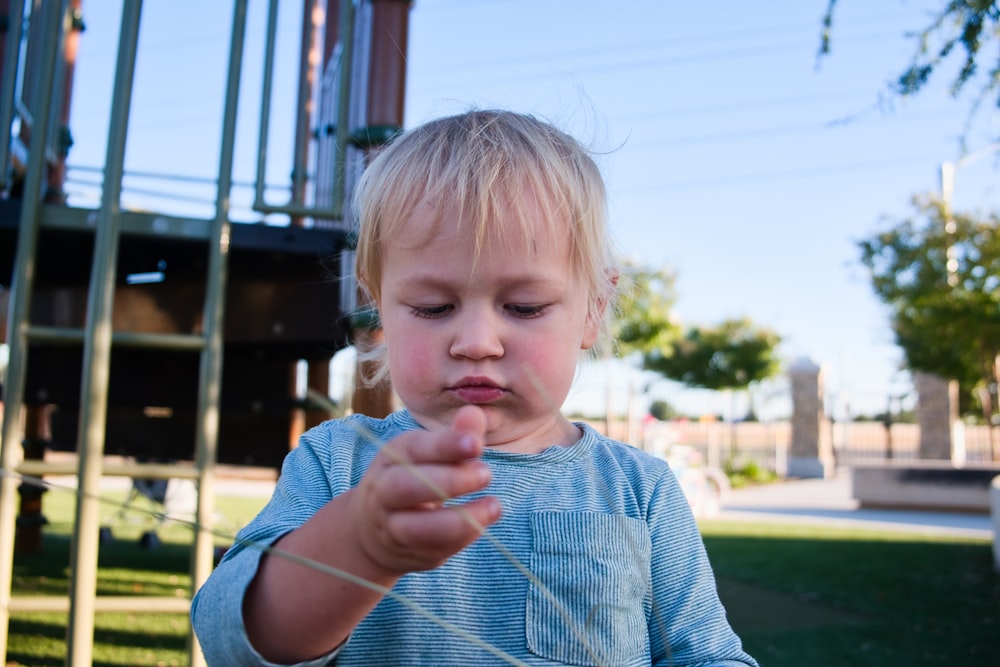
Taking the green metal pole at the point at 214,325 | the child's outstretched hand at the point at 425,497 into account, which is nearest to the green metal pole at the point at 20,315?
the green metal pole at the point at 214,325

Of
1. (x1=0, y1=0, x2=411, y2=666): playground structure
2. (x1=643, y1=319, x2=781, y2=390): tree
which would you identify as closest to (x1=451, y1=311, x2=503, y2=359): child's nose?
(x1=0, y1=0, x2=411, y2=666): playground structure

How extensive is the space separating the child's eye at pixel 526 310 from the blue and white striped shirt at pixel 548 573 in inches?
9.2

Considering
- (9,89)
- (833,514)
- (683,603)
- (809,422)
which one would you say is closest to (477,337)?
(683,603)

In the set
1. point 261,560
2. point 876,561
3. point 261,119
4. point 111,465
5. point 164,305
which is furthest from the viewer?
point 876,561

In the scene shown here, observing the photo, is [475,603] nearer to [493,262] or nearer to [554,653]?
[554,653]

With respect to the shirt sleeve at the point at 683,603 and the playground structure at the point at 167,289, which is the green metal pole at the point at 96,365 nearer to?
the playground structure at the point at 167,289

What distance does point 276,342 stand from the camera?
382cm

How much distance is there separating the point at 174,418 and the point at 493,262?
4699mm

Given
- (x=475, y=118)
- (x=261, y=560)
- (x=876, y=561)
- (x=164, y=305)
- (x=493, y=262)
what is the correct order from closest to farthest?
1. (x=261, y=560)
2. (x=493, y=262)
3. (x=475, y=118)
4. (x=164, y=305)
5. (x=876, y=561)

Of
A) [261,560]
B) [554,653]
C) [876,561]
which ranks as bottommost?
[876,561]

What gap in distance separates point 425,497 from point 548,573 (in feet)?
1.74

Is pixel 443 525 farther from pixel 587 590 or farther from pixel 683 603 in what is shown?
pixel 683 603

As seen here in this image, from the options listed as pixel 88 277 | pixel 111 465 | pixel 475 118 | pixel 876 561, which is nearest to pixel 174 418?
pixel 88 277

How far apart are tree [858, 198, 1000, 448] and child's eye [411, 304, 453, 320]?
1294 centimetres
